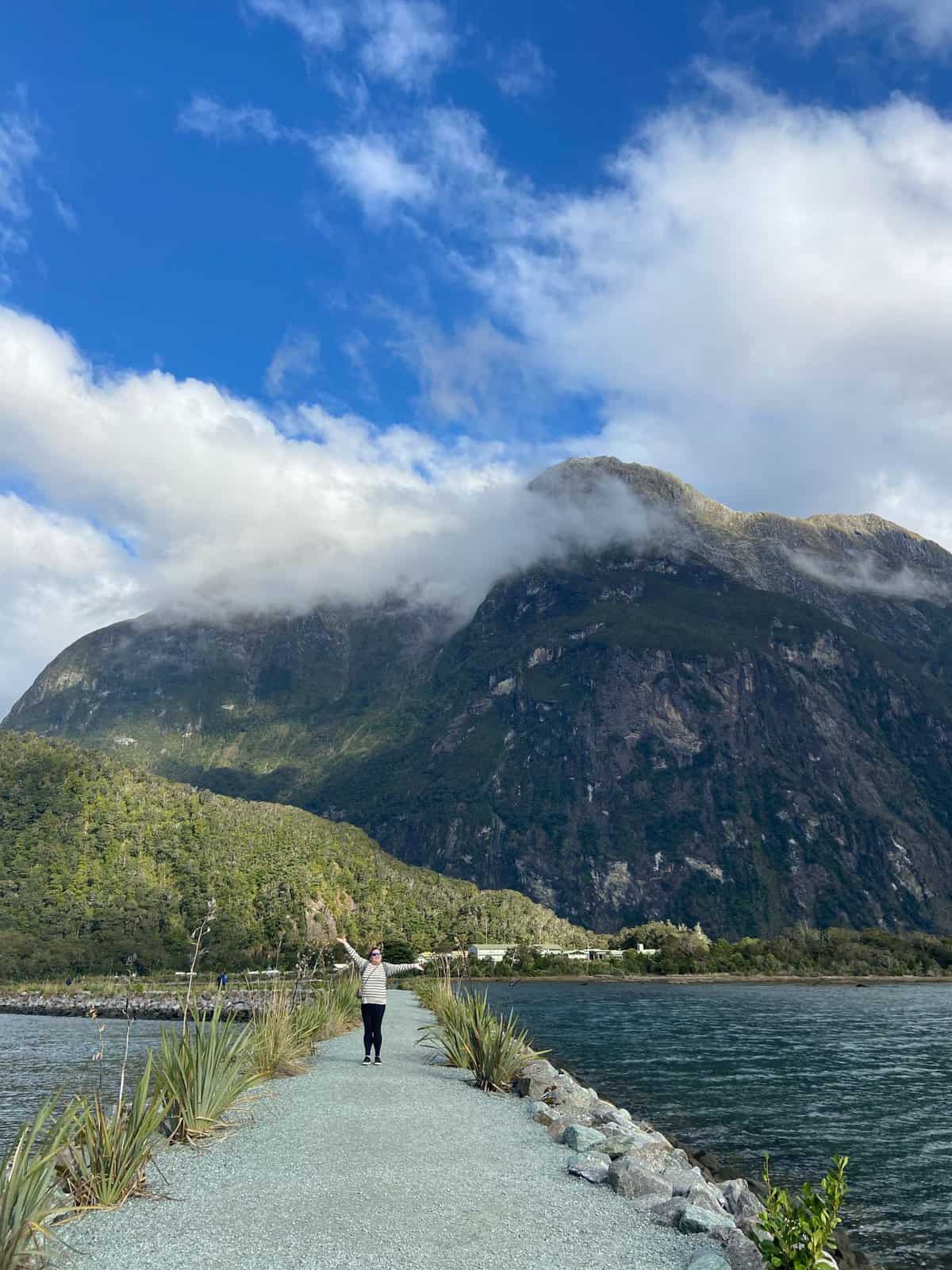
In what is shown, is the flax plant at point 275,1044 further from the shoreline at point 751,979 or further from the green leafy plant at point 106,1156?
the shoreline at point 751,979

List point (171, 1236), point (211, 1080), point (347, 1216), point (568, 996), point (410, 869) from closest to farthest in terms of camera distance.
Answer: point (171, 1236), point (347, 1216), point (211, 1080), point (568, 996), point (410, 869)

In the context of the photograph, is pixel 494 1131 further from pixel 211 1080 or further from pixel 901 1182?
pixel 901 1182

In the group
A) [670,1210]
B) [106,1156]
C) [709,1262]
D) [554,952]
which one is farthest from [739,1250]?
[554,952]

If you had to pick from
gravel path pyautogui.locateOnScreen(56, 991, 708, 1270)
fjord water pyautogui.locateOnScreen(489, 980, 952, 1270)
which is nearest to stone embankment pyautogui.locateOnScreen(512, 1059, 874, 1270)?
gravel path pyautogui.locateOnScreen(56, 991, 708, 1270)

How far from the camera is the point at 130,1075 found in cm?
2072

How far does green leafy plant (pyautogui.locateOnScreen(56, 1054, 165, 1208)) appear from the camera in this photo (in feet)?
29.6

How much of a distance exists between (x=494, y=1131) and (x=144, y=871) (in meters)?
123

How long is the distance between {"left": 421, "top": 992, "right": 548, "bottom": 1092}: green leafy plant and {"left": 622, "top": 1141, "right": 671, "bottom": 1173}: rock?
492 centimetres

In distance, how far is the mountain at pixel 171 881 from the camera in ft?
357

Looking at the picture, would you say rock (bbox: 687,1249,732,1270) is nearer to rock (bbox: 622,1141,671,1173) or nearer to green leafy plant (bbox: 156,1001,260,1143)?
rock (bbox: 622,1141,671,1173)

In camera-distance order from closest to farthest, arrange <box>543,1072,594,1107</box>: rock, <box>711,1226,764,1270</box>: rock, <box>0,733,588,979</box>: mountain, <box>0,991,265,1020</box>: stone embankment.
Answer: <box>711,1226,764,1270</box>: rock, <box>543,1072,594,1107</box>: rock, <box>0,991,265,1020</box>: stone embankment, <box>0,733,588,979</box>: mountain

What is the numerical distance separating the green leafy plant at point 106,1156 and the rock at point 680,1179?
19.6 ft

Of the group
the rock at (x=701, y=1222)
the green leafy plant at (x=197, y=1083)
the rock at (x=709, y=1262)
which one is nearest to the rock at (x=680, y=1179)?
the rock at (x=701, y=1222)

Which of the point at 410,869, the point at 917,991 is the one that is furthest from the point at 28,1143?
the point at 410,869
